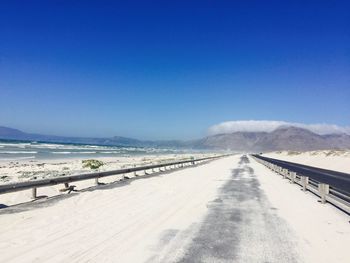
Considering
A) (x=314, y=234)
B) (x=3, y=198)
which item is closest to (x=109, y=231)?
(x=314, y=234)

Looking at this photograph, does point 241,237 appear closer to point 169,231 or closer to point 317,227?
point 169,231

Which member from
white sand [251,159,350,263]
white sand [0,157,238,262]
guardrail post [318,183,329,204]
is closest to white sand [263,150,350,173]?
guardrail post [318,183,329,204]

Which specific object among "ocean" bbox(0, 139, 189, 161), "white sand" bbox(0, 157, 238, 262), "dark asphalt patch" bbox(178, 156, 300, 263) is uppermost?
"ocean" bbox(0, 139, 189, 161)

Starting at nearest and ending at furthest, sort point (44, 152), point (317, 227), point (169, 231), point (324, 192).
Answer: point (169, 231) → point (317, 227) → point (324, 192) → point (44, 152)

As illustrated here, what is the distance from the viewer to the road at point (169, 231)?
6.91 m

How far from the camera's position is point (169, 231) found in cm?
881

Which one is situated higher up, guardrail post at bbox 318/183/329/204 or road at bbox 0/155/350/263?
guardrail post at bbox 318/183/329/204

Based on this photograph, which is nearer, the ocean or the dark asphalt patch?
the dark asphalt patch

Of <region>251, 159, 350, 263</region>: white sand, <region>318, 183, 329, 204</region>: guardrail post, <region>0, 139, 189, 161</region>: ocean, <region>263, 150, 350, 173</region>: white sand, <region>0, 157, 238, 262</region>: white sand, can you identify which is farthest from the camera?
<region>0, 139, 189, 161</region>: ocean

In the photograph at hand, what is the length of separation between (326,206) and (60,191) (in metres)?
11.0

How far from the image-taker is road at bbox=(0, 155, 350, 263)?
272 inches

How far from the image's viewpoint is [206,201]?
46.6 feet

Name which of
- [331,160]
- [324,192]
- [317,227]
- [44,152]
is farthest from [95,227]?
[331,160]

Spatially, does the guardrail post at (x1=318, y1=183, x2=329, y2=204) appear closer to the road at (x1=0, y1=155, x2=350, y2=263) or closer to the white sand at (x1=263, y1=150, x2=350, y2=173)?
the road at (x1=0, y1=155, x2=350, y2=263)
